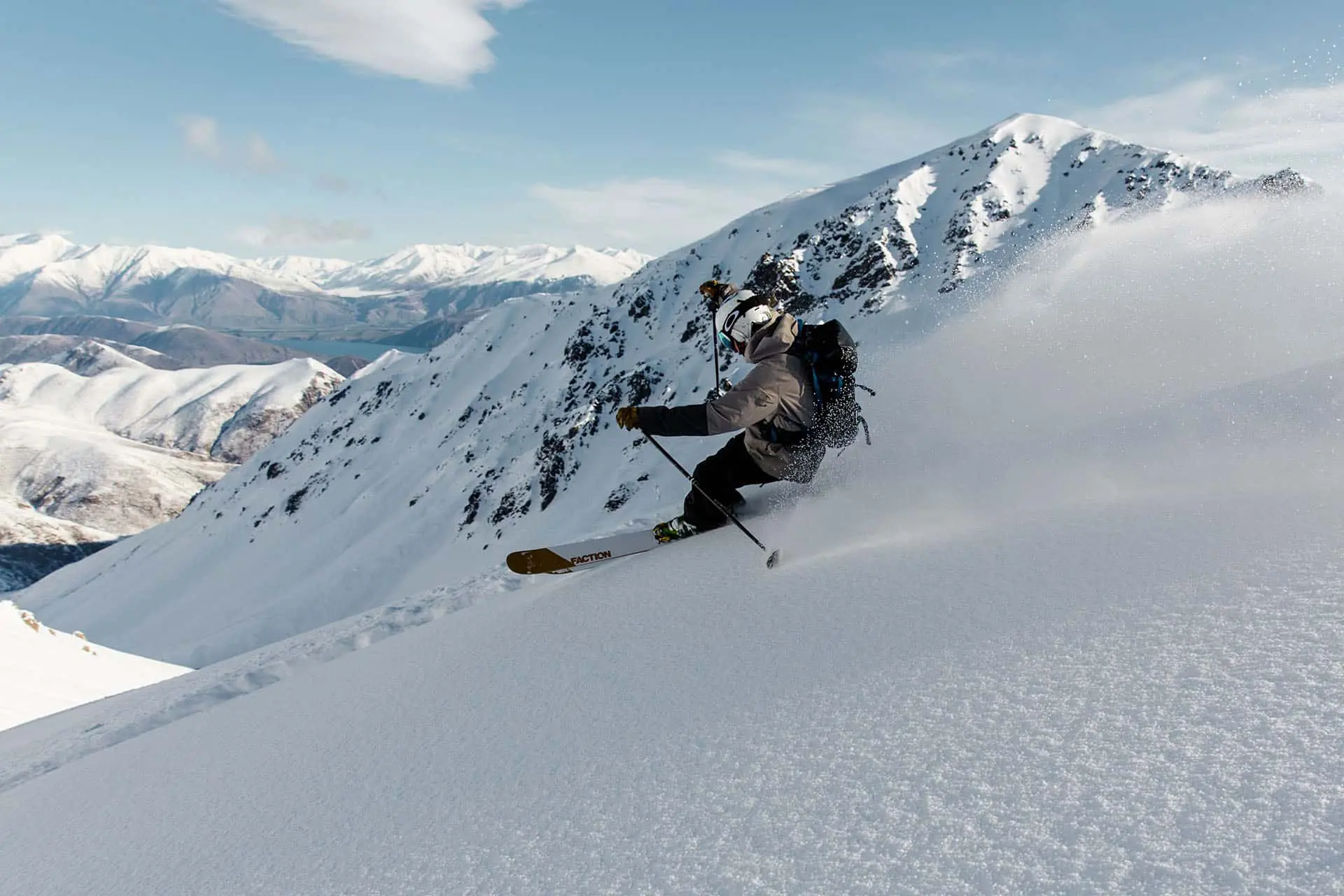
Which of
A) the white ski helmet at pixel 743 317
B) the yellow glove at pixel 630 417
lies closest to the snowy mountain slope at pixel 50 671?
the yellow glove at pixel 630 417

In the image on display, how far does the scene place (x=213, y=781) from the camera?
4613 millimetres

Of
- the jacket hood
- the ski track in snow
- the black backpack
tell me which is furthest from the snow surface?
the jacket hood

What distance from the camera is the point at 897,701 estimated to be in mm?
3137

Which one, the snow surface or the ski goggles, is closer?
the snow surface

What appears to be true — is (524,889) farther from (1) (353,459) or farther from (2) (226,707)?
(1) (353,459)

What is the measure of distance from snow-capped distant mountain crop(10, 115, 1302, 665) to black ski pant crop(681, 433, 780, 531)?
136 feet

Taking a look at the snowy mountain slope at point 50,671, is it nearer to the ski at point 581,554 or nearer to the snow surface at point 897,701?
the snow surface at point 897,701

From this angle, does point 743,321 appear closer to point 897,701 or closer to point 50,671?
point 897,701

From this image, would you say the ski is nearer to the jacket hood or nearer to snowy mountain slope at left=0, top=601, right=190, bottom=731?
the jacket hood

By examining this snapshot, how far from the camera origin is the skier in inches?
272

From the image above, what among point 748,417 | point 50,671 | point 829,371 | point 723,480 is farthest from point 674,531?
point 50,671

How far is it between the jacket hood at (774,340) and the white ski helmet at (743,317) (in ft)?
0.24

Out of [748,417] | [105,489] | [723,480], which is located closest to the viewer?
[748,417]

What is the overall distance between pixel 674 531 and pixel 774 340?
98.0 inches
